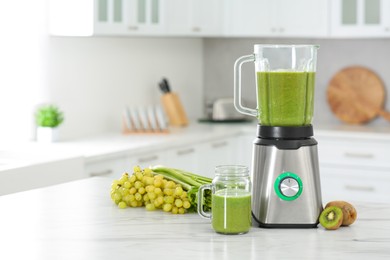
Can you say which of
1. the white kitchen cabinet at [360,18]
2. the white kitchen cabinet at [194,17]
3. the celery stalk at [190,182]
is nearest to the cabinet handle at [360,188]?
the white kitchen cabinet at [360,18]

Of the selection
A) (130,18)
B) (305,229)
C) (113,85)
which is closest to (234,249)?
(305,229)

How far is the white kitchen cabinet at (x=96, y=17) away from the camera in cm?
470

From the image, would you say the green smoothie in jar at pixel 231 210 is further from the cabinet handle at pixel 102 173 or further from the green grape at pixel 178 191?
the cabinet handle at pixel 102 173

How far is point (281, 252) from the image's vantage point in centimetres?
196

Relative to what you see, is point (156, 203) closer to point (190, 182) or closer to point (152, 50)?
point (190, 182)

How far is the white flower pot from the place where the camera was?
183 inches

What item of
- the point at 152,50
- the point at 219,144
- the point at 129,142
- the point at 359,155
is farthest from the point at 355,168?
the point at 152,50

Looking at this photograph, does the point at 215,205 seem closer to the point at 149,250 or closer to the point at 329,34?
the point at 149,250

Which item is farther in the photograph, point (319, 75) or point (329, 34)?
point (319, 75)

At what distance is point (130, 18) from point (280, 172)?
2922mm

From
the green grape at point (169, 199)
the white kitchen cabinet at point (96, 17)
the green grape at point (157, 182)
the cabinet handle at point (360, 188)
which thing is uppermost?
the white kitchen cabinet at point (96, 17)

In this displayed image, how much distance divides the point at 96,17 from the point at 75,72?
0.46 meters

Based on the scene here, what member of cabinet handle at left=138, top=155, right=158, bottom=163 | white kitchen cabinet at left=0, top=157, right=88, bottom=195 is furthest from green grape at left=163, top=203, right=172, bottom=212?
cabinet handle at left=138, top=155, right=158, bottom=163

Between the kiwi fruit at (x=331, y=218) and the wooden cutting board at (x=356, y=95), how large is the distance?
3.51m
